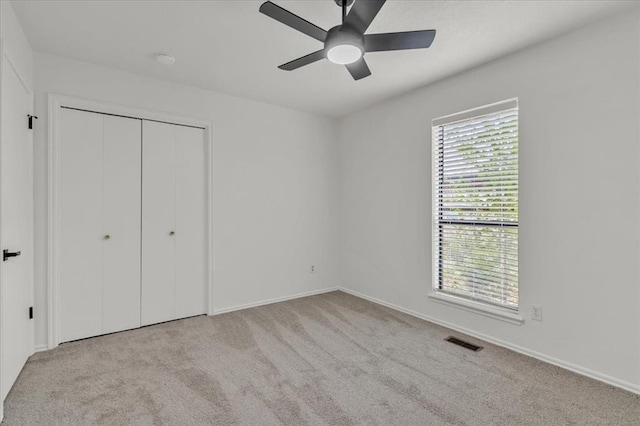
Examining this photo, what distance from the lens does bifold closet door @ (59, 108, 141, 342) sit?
3010mm

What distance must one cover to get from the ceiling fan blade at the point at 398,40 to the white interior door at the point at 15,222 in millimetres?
2357

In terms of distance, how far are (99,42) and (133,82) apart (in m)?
0.61

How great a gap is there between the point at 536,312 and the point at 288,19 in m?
2.97

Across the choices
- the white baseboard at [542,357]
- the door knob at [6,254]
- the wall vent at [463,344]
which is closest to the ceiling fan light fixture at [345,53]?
the door knob at [6,254]

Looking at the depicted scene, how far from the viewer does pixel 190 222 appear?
12.2 ft

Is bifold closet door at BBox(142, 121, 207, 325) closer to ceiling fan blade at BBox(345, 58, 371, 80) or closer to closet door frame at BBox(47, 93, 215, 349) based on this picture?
closet door frame at BBox(47, 93, 215, 349)

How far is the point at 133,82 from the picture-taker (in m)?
3.29

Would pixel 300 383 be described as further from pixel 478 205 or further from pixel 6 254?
pixel 478 205

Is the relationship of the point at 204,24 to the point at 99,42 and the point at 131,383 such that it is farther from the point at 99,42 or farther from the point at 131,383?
the point at 131,383

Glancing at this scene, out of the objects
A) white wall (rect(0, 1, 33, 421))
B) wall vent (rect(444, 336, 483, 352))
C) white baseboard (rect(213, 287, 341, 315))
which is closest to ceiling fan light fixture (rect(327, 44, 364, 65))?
white wall (rect(0, 1, 33, 421))

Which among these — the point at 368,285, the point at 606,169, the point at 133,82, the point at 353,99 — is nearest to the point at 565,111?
the point at 606,169

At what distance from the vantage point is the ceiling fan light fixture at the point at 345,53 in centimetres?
190

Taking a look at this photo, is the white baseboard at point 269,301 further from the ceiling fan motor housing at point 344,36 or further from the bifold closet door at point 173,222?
the ceiling fan motor housing at point 344,36

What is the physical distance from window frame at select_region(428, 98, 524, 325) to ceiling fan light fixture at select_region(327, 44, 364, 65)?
1.71 metres
